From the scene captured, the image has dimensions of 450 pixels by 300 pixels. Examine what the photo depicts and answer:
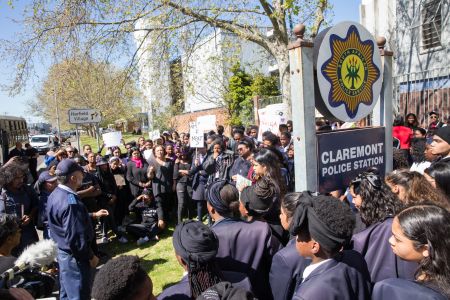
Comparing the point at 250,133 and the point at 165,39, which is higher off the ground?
the point at 165,39

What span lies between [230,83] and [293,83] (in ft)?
68.5

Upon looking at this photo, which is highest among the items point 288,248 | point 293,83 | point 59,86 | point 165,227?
point 59,86

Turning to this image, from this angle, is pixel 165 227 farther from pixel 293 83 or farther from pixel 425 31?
pixel 425 31

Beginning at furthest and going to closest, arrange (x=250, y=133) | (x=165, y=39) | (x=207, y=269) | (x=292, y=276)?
(x=165, y=39) < (x=250, y=133) < (x=292, y=276) < (x=207, y=269)

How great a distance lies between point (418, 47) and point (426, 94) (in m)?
2.43

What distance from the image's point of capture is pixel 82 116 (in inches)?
442

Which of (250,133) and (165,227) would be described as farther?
(250,133)

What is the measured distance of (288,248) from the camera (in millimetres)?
2338

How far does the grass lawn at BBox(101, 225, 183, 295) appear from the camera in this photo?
16.9 ft

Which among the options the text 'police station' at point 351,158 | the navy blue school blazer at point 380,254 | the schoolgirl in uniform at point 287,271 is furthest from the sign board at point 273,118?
the schoolgirl in uniform at point 287,271

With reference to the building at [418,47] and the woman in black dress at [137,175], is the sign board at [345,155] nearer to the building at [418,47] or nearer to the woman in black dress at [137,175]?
the woman in black dress at [137,175]

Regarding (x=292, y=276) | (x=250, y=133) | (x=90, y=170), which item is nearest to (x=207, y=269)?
(x=292, y=276)

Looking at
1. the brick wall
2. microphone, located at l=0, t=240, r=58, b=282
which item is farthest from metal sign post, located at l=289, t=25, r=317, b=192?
the brick wall

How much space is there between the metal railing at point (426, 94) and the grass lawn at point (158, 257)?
27.1ft
